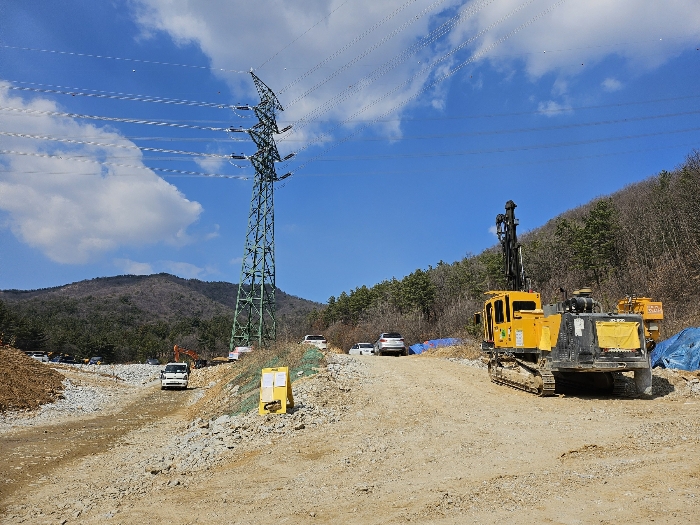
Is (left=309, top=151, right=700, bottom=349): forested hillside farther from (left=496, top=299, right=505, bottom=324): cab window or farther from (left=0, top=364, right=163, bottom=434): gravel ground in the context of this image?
(left=0, top=364, right=163, bottom=434): gravel ground

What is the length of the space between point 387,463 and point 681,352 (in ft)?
52.0

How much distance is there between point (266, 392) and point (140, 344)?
103653 millimetres

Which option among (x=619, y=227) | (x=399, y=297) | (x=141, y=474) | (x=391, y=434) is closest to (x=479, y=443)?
(x=391, y=434)

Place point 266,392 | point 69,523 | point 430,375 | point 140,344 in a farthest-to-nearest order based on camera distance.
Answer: point 140,344, point 430,375, point 266,392, point 69,523

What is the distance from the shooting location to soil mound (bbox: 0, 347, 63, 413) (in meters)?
22.3

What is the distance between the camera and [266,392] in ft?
46.4

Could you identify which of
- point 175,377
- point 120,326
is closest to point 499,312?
point 175,377

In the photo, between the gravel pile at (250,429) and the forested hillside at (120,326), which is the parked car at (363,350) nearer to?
the forested hillside at (120,326)

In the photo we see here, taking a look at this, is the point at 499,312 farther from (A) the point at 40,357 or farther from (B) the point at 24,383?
(A) the point at 40,357

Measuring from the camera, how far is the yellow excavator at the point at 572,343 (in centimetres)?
1491

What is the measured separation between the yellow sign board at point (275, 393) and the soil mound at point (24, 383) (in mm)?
13597

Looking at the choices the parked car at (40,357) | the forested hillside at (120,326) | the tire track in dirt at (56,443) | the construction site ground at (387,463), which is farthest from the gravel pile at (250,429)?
the parked car at (40,357)

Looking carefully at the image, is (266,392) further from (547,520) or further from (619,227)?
(619,227)

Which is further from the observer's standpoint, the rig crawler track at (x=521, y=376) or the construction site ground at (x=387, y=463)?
the rig crawler track at (x=521, y=376)
